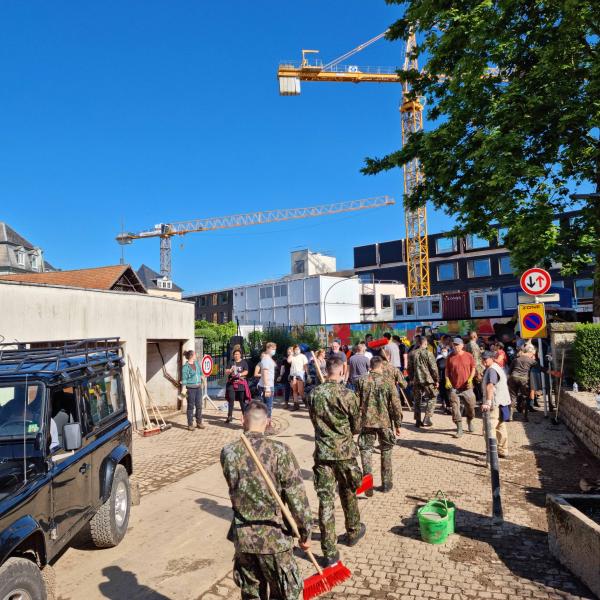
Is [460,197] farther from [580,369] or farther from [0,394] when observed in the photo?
[0,394]

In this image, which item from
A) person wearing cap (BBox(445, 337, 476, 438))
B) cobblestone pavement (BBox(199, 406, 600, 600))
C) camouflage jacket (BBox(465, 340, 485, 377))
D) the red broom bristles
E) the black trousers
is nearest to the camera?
the red broom bristles

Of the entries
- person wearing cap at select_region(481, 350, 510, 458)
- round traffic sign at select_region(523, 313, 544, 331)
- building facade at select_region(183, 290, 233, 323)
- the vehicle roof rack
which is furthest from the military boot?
building facade at select_region(183, 290, 233, 323)

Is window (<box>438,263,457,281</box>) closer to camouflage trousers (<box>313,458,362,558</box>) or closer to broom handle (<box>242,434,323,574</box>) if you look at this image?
camouflage trousers (<box>313,458,362,558</box>)

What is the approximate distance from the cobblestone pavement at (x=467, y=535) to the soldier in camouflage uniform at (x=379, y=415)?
0.46 metres

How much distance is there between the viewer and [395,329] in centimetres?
2905

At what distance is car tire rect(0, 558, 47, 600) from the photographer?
3.08m

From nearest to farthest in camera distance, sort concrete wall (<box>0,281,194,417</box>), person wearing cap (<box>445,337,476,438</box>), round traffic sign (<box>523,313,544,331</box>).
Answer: concrete wall (<box>0,281,194,417</box>)
person wearing cap (<box>445,337,476,438</box>)
round traffic sign (<box>523,313,544,331</box>)

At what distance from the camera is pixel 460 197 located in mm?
12125

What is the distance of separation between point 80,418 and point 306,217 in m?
103

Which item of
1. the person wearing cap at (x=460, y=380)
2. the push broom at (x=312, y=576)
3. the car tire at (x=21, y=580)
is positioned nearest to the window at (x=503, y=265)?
the person wearing cap at (x=460, y=380)

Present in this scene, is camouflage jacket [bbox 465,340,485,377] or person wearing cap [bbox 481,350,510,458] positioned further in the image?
camouflage jacket [bbox 465,340,485,377]

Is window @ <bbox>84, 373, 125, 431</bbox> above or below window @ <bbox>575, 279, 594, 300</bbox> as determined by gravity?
below

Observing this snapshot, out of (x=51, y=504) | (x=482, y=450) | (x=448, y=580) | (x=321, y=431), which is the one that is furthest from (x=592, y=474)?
(x=51, y=504)

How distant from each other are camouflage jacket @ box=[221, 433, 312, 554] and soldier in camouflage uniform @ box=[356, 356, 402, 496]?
3.44 m
